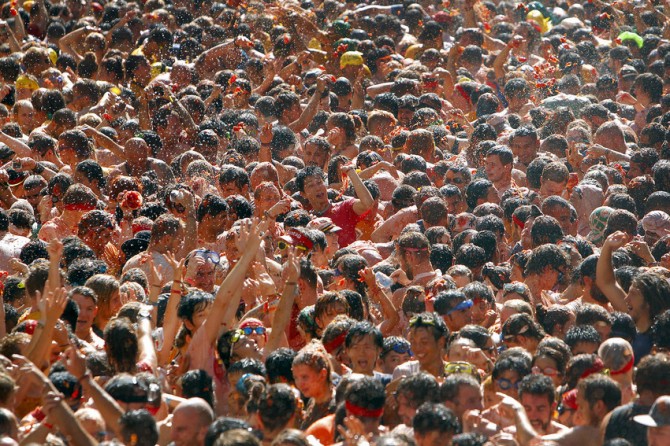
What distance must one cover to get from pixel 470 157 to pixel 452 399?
5.79 metres

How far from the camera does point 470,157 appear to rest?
11.8 meters

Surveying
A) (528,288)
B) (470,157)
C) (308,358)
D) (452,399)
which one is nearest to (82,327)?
(308,358)

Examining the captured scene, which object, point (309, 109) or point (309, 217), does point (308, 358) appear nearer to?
point (309, 217)

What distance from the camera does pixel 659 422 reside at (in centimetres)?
556

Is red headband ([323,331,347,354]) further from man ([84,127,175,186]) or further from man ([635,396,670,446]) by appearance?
man ([84,127,175,186])

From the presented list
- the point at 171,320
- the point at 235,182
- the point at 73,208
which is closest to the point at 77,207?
the point at 73,208

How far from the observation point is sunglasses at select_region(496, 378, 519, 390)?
650 cm

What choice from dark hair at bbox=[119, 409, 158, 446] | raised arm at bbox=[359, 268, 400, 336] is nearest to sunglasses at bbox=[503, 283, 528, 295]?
raised arm at bbox=[359, 268, 400, 336]

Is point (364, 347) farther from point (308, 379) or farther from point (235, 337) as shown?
point (235, 337)

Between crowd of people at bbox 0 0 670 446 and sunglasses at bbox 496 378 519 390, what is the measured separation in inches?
0.6

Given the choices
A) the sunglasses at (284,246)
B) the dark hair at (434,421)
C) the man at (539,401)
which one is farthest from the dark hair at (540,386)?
the sunglasses at (284,246)

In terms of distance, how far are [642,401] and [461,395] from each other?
935 millimetres

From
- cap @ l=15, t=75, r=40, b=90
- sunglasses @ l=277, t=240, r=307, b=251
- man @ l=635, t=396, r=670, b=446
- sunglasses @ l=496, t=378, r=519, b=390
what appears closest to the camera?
man @ l=635, t=396, r=670, b=446

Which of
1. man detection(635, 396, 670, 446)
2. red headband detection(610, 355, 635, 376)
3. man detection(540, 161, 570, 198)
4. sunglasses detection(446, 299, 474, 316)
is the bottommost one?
man detection(540, 161, 570, 198)
